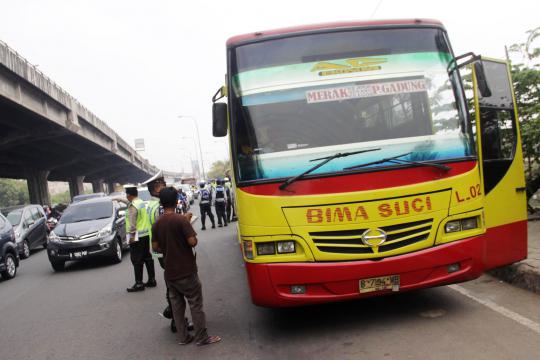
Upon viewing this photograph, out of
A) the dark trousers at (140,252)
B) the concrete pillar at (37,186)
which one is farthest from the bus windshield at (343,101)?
the concrete pillar at (37,186)

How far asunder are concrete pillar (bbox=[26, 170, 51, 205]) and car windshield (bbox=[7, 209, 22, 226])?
3007 centimetres

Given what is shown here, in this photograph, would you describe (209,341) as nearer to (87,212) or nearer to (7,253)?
(7,253)

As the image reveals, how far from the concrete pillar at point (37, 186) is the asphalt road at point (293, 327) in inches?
1579

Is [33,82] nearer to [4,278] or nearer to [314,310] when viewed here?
[4,278]

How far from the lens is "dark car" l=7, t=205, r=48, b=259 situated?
15.7m

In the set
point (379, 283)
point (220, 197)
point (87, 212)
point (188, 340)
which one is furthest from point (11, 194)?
point (379, 283)

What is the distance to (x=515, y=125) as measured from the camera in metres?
5.89

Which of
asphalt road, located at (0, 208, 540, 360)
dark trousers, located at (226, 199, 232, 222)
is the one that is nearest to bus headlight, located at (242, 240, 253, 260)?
asphalt road, located at (0, 208, 540, 360)

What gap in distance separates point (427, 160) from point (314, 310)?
2.13m

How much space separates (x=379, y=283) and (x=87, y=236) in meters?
8.38

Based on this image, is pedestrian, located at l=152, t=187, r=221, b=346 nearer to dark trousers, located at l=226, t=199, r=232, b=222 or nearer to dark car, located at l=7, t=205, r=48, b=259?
dark car, located at l=7, t=205, r=48, b=259

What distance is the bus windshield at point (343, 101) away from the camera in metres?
4.90

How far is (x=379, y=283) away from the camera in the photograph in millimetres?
4730

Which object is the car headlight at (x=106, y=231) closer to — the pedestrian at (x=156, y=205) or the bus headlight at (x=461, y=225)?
the pedestrian at (x=156, y=205)
